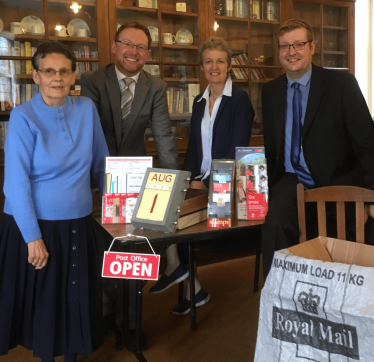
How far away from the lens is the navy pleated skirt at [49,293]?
177cm

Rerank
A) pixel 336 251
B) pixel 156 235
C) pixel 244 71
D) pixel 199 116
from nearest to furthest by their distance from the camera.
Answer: pixel 336 251
pixel 156 235
pixel 199 116
pixel 244 71

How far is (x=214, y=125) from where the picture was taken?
2.64 metres

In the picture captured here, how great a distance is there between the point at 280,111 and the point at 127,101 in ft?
2.83

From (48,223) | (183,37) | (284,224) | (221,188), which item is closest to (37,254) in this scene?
(48,223)

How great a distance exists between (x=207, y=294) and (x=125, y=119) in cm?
122

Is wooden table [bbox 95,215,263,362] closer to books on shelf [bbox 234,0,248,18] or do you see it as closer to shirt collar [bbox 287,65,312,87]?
shirt collar [bbox 287,65,312,87]

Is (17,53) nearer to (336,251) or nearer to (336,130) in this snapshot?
(336,130)

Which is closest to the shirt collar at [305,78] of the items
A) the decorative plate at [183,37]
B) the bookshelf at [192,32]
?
the bookshelf at [192,32]

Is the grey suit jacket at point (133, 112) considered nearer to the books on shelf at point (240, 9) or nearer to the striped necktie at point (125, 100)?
the striped necktie at point (125, 100)

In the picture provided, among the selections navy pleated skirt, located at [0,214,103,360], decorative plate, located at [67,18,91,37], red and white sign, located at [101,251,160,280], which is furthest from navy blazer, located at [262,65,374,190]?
decorative plate, located at [67,18,91,37]

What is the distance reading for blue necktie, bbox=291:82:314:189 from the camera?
2.21 m

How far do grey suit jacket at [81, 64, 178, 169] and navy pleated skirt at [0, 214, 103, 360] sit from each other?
72 centimetres

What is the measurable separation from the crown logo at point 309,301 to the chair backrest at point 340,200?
16.8 inches

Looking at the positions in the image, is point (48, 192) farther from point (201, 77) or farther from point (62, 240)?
point (201, 77)
